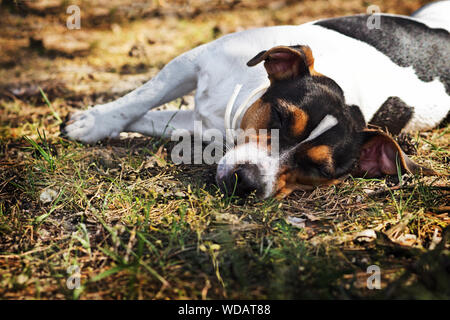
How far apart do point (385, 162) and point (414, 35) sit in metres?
1.50

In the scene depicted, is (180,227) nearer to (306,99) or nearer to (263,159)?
(263,159)

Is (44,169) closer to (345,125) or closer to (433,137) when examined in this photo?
(345,125)

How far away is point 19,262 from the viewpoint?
2.47 metres

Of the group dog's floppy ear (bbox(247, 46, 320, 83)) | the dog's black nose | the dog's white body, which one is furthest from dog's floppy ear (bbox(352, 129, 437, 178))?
the dog's black nose

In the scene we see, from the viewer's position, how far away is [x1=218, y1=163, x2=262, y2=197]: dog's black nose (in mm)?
2966

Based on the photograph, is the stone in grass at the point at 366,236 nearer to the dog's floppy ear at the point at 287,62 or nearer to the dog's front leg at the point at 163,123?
the dog's floppy ear at the point at 287,62

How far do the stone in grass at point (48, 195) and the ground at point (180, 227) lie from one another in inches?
0.4

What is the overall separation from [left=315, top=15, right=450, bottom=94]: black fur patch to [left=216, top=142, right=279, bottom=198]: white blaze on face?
5.57 ft

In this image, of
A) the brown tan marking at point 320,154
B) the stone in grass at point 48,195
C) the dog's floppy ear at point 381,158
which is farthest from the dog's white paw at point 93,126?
the dog's floppy ear at point 381,158

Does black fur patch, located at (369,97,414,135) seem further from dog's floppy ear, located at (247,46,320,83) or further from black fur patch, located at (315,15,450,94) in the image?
dog's floppy ear, located at (247,46,320,83)

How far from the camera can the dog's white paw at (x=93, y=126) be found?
400cm
